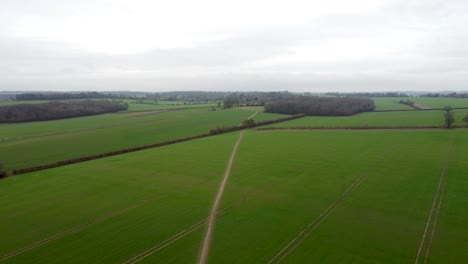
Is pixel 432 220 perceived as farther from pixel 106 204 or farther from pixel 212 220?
pixel 106 204

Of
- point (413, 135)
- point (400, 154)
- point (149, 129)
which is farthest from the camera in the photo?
point (149, 129)

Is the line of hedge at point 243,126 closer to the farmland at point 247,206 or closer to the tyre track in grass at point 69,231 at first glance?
the farmland at point 247,206

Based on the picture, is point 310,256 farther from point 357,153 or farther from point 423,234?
point 357,153

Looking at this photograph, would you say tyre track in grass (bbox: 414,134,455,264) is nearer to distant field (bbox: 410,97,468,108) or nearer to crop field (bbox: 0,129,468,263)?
crop field (bbox: 0,129,468,263)

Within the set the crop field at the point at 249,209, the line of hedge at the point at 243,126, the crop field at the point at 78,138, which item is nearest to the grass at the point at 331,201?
the crop field at the point at 249,209

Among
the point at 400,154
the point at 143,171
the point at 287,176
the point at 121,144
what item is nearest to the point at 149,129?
the point at 121,144

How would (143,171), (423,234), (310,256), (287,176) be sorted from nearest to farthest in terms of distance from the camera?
(310,256) < (423,234) < (287,176) < (143,171)
